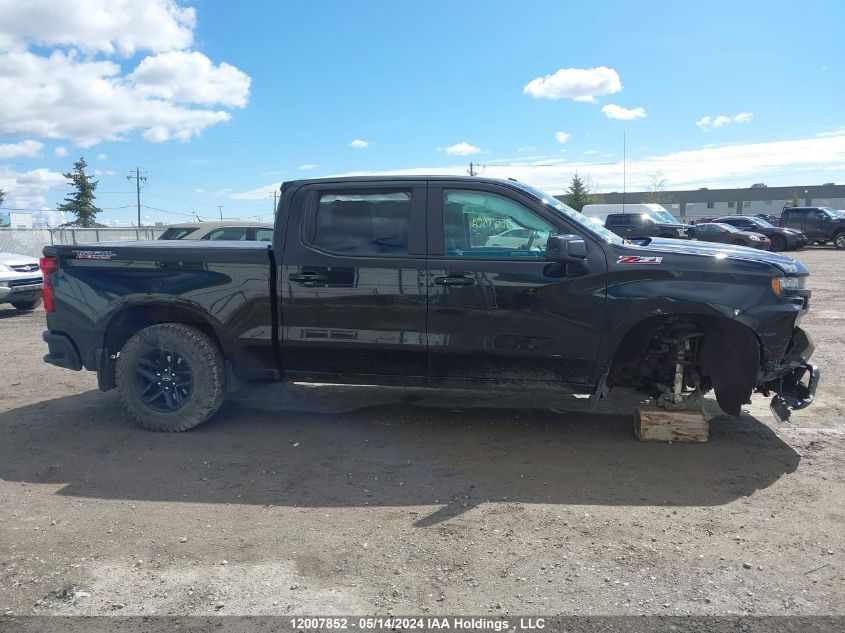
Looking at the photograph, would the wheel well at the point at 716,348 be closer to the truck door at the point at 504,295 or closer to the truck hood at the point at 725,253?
the truck door at the point at 504,295

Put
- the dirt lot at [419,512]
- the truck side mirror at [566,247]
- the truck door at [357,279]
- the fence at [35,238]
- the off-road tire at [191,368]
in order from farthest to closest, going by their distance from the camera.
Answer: the fence at [35,238]
the off-road tire at [191,368]
the truck door at [357,279]
the truck side mirror at [566,247]
the dirt lot at [419,512]

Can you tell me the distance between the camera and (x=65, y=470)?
4543 millimetres

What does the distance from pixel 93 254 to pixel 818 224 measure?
32.5 m

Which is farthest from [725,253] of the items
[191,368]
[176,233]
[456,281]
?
[176,233]

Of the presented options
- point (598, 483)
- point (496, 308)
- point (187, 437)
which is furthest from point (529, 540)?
point (187, 437)

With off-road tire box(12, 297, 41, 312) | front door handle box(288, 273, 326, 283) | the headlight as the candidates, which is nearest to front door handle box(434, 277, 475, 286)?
front door handle box(288, 273, 326, 283)

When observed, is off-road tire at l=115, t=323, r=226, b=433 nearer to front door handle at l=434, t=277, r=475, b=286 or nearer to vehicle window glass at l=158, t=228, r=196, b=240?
front door handle at l=434, t=277, r=475, b=286

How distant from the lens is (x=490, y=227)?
479cm

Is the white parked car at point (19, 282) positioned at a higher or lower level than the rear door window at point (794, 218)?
lower

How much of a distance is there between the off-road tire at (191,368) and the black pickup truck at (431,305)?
0.01 meters

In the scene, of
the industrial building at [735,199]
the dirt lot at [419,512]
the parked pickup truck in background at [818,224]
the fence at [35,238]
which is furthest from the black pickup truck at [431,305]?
the industrial building at [735,199]

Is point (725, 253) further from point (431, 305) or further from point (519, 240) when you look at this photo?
point (431, 305)

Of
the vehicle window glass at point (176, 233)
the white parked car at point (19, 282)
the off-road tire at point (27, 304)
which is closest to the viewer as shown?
the white parked car at point (19, 282)

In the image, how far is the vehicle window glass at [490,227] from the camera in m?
4.72
